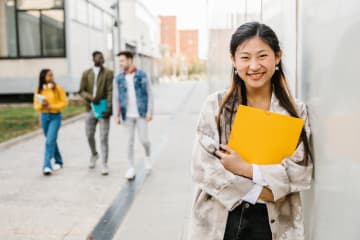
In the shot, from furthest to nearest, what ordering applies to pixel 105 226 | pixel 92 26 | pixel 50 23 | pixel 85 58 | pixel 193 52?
pixel 193 52 < pixel 92 26 < pixel 85 58 < pixel 50 23 < pixel 105 226

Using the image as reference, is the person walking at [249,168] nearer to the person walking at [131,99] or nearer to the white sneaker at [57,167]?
the person walking at [131,99]

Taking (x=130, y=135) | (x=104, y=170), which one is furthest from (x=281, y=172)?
(x=104, y=170)

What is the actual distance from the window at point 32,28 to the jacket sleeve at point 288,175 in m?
21.9

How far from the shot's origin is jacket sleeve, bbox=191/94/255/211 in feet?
6.42

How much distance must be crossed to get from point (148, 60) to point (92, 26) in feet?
112

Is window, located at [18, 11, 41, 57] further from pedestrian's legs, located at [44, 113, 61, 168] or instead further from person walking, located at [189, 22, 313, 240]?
person walking, located at [189, 22, 313, 240]

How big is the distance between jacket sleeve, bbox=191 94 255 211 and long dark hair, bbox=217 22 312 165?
0.16ft

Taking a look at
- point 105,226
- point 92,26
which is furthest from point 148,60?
point 105,226

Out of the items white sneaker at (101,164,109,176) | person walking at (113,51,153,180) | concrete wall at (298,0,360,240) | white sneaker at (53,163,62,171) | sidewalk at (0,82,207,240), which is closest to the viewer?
concrete wall at (298,0,360,240)

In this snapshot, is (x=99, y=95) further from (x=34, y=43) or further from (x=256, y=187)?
(x=34, y=43)

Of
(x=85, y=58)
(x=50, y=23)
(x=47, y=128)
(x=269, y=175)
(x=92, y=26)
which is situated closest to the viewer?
(x=269, y=175)

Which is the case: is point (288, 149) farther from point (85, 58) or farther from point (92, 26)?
point (92, 26)

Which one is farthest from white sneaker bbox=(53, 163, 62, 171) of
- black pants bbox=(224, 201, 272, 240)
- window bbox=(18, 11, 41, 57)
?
window bbox=(18, 11, 41, 57)

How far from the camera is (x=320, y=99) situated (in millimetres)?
2004
